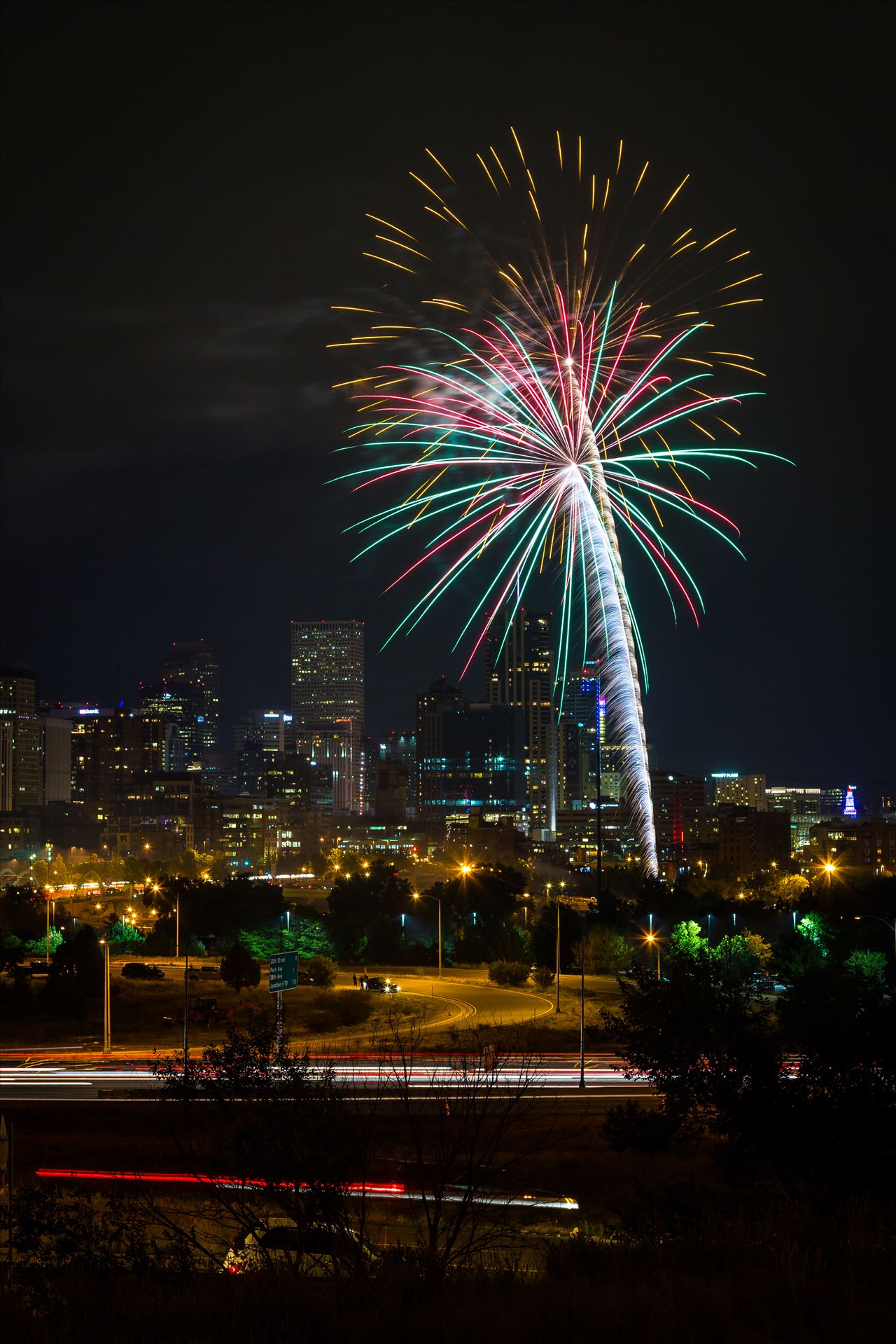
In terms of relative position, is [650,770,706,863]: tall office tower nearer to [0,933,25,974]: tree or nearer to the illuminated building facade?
the illuminated building facade

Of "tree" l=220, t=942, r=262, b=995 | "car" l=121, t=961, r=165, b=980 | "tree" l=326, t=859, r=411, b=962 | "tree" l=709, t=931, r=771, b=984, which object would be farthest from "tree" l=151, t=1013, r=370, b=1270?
"tree" l=326, t=859, r=411, b=962

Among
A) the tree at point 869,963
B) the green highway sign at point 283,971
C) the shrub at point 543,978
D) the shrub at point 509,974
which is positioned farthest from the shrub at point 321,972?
the tree at point 869,963

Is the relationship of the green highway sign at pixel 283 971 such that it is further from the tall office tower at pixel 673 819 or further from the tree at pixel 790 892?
the tall office tower at pixel 673 819

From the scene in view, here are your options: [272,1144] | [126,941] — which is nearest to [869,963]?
[272,1144]

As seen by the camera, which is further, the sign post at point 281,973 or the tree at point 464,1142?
the sign post at point 281,973

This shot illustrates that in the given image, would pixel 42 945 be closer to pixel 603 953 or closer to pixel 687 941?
pixel 603 953
